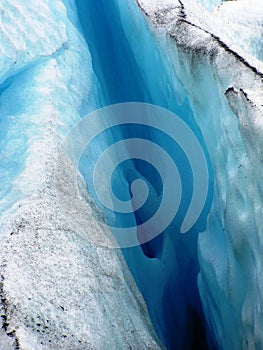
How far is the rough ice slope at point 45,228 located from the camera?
3.30 ft

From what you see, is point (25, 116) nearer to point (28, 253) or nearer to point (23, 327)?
point (28, 253)

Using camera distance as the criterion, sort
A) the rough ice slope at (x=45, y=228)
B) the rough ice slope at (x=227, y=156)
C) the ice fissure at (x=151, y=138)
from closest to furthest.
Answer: the rough ice slope at (x=45, y=228)
the rough ice slope at (x=227, y=156)
the ice fissure at (x=151, y=138)

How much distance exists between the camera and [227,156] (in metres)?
1.33

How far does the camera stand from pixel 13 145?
4.61 feet

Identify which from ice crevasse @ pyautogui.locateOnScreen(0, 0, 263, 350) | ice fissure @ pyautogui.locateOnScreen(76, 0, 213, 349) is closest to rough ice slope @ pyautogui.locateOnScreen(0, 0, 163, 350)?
ice crevasse @ pyautogui.locateOnScreen(0, 0, 263, 350)

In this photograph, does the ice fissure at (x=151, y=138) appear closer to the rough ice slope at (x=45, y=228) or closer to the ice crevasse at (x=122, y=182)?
the ice crevasse at (x=122, y=182)

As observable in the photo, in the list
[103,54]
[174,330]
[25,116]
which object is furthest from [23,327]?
[103,54]

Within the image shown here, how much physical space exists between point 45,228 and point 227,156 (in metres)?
0.55

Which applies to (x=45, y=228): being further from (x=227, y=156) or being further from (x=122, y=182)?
(x=122, y=182)

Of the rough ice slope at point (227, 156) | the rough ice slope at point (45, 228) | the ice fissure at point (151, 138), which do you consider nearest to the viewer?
the rough ice slope at point (45, 228)

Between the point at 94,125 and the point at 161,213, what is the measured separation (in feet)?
1.64

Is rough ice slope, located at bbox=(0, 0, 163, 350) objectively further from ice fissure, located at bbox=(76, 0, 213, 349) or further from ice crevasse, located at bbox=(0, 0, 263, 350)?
ice fissure, located at bbox=(76, 0, 213, 349)

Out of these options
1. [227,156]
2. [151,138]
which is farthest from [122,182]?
[227,156]

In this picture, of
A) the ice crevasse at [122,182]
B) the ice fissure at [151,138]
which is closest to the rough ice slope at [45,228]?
the ice crevasse at [122,182]
